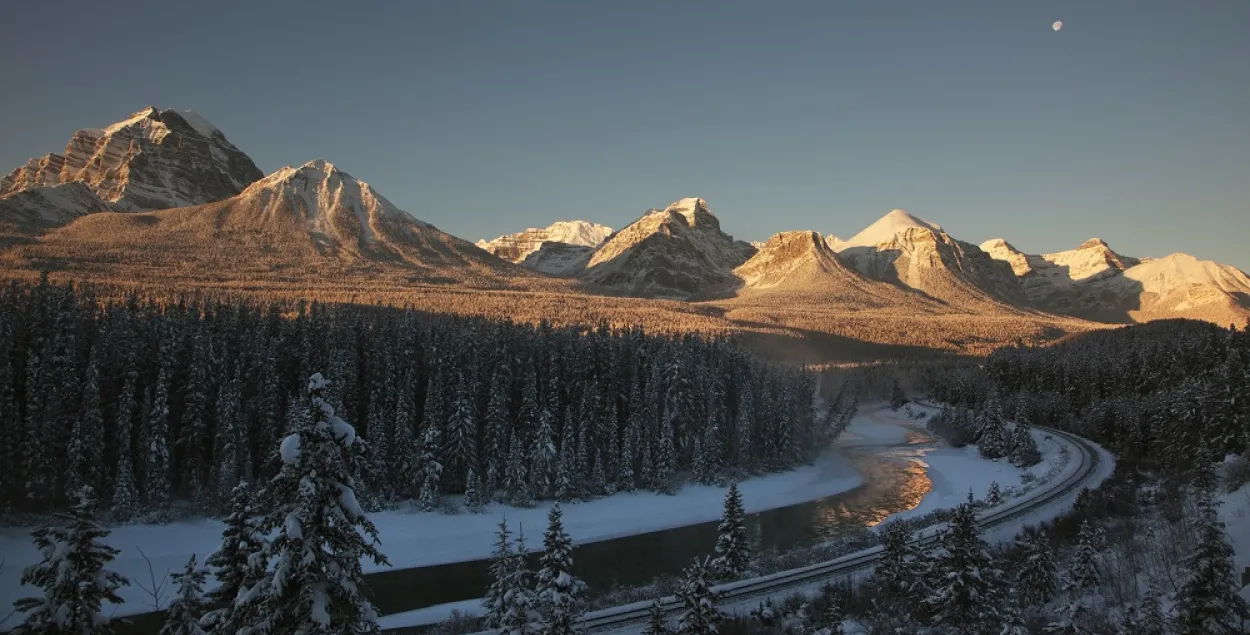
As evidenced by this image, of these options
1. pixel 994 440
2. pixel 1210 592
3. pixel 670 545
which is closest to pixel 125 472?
pixel 670 545

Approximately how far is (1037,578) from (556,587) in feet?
64.8

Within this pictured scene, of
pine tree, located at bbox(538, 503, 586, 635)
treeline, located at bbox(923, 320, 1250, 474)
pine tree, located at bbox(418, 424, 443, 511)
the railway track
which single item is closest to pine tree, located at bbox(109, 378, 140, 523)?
pine tree, located at bbox(418, 424, 443, 511)

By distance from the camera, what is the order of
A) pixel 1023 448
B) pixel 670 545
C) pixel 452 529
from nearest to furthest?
pixel 670 545, pixel 452 529, pixel 1023 448

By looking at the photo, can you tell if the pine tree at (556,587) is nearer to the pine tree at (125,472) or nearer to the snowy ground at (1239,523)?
the snowy ground at (1239,523)

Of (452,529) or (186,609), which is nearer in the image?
(186,609)

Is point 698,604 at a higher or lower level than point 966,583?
lower

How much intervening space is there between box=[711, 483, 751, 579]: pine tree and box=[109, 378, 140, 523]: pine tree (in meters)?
42.0

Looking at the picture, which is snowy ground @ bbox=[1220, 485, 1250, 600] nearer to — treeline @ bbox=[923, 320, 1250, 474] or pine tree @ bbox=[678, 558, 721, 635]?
pine tree @ bbox=[678, 558, 721, 635]

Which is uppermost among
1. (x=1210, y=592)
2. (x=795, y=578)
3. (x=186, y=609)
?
(x=1210, y=592)

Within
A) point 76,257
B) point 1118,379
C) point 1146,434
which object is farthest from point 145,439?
point 76,257

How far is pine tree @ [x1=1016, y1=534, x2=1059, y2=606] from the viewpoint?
29125mm

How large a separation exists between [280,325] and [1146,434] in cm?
8985

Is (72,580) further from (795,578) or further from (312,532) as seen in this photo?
(795,578)

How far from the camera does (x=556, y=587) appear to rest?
24.4 m
